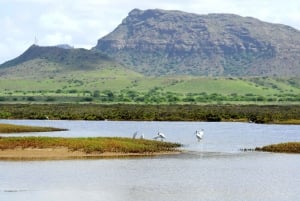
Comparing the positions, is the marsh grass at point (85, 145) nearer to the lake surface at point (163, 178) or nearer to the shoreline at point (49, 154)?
the shoreline at point (49, 154)

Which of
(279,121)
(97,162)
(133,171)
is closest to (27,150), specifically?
(97,162)

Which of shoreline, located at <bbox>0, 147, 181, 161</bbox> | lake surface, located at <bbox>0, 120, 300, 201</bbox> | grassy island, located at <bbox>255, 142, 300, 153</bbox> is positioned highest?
grassy island, located at <bbox>255, 142, 300, 153</bbox>

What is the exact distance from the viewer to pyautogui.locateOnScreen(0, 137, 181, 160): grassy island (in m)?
63.1

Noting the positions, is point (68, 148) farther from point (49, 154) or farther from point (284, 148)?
point (284, 148)

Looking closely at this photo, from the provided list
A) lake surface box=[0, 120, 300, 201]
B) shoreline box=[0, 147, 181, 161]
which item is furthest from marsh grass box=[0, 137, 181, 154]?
lake surface box=[0, 120, 300, 201]

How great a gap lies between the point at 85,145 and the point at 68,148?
1.72 metres

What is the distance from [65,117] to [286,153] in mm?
70897

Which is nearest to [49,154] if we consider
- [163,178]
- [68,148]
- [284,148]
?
[68,148]

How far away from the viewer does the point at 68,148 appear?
6406cm

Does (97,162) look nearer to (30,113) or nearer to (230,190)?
(230,190)

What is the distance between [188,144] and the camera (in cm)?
7731

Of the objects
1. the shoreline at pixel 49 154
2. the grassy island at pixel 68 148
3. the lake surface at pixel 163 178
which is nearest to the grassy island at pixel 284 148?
the lake surface at pixel 163 178

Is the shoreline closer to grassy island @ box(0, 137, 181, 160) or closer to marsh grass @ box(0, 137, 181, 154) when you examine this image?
grassy island @ box(0, 137, 181, 160)

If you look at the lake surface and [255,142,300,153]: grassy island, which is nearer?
the lake surface
